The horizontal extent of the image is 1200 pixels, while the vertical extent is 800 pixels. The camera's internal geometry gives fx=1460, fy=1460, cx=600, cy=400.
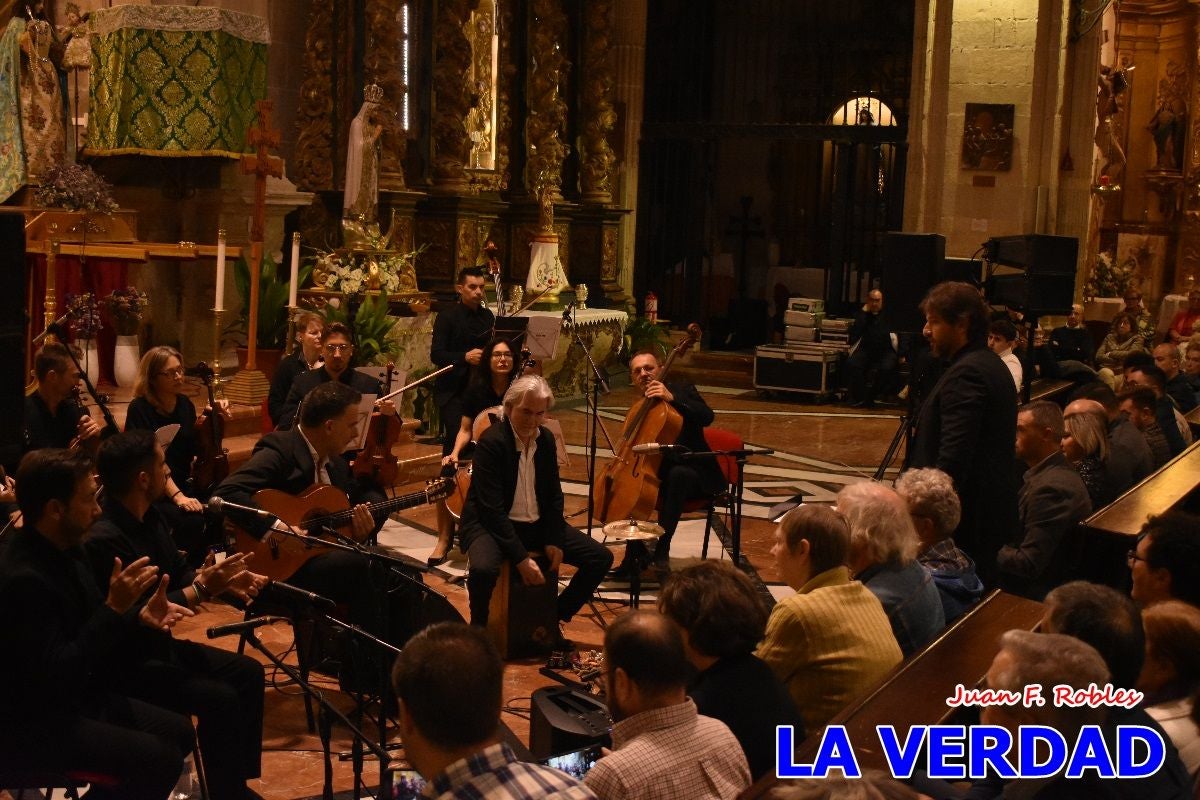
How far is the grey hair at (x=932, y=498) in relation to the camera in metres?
5.07

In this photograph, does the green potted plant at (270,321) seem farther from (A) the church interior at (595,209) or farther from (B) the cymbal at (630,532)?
(B) the cymbal at (630,532)

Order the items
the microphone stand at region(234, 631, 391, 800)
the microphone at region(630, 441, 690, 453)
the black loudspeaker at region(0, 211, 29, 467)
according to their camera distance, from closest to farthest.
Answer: the microphone stand at region(234, 631, 391, 800), the black loudspeaker at region(0, 211, 29, 467), the microphone at region(630, 441, 690, 453)

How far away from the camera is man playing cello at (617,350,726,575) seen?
771 cm

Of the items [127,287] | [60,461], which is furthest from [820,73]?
[60,461]

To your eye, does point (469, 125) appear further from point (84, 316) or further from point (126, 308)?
point (84, 316)

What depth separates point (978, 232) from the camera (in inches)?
607

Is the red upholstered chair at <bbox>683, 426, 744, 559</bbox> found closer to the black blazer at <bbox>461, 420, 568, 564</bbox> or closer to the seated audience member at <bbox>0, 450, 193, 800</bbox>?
the black blazer at <bbox>461, 420, 568, 564</bbox>

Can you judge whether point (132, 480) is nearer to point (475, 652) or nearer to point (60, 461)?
point (60, 461)

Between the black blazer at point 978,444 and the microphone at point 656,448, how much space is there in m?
1.57

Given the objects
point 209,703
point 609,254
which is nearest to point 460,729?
point 209,703

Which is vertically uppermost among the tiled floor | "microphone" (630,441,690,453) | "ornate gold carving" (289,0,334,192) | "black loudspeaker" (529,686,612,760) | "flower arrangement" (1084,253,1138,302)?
"ornate gold carving" (289,0,334,192)

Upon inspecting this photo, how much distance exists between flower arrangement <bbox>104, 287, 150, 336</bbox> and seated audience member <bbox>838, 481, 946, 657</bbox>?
6.23 metres

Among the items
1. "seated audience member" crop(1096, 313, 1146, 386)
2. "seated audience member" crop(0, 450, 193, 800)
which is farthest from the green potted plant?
"seated audience member" crop(1096, 313, 1146, 386)

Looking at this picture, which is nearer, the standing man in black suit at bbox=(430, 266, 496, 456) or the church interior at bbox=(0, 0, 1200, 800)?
the church interior at bbox=(0, 0, 1200, 800)
